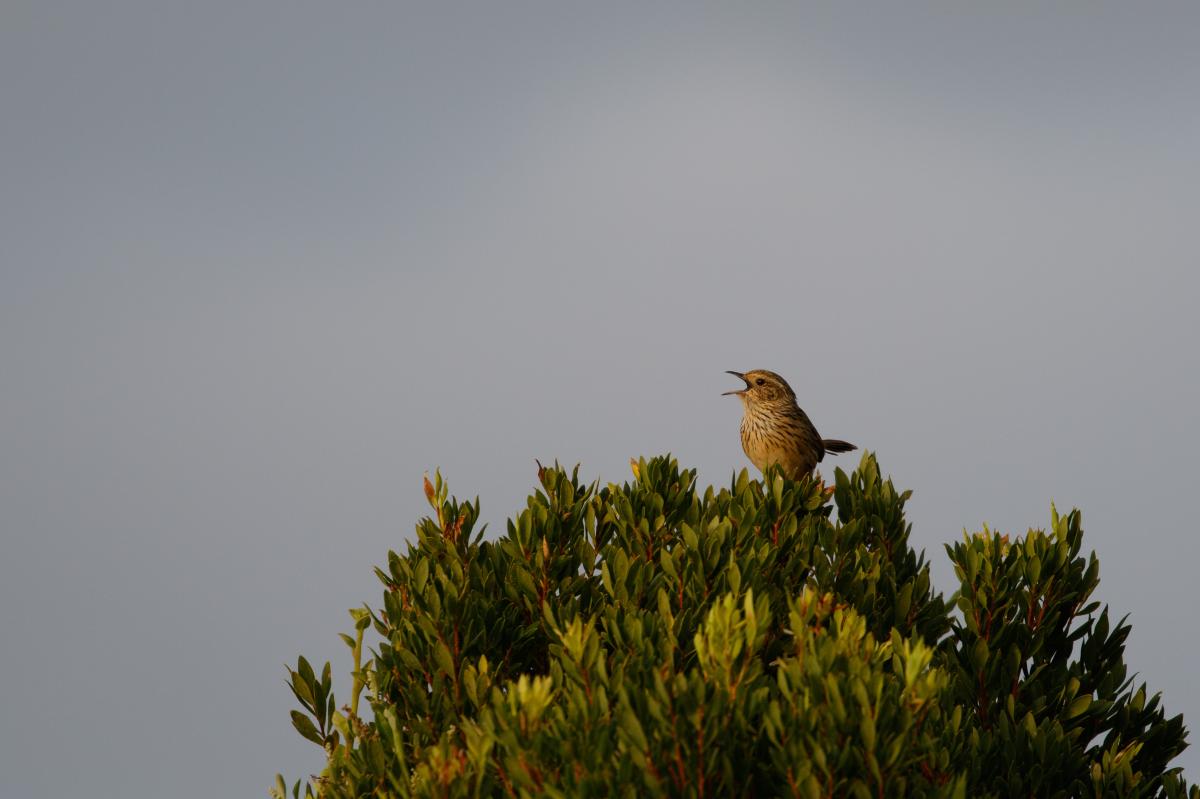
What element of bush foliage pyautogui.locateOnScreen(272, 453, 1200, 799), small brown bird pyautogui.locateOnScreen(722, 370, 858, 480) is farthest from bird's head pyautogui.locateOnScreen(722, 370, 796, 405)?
bush foliage pyautogui.locateOnScreen(272, 453, 1200, 799)

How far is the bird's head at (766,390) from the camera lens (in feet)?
47.5

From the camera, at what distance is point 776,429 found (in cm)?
1410

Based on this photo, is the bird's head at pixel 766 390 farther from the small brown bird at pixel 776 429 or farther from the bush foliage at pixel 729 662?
the bush foliage at pixel 729 662

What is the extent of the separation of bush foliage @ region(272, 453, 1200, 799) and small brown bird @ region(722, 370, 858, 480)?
3.38 meters

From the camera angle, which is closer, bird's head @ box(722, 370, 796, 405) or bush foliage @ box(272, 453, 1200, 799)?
bush foliage @ box(272, 453, 1200, 799)

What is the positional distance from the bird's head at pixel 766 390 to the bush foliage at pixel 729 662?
3.86 metres

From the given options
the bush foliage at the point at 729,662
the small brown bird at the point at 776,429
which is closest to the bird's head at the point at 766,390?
the small brown bird at the point at 776,429

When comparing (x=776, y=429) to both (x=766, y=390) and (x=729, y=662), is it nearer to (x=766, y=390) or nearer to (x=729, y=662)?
(x=766, y=390)

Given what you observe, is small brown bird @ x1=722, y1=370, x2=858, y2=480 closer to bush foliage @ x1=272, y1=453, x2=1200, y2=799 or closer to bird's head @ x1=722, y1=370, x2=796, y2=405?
bird's head @ x1=722, y1=370, x2=796, y2=405

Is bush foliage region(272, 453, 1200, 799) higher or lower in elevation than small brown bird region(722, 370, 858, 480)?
lower

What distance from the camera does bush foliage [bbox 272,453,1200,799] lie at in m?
6.10

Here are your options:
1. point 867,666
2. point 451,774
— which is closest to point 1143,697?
point 867,666

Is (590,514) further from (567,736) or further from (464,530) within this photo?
(567,736)

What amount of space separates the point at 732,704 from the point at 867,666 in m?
0.72
